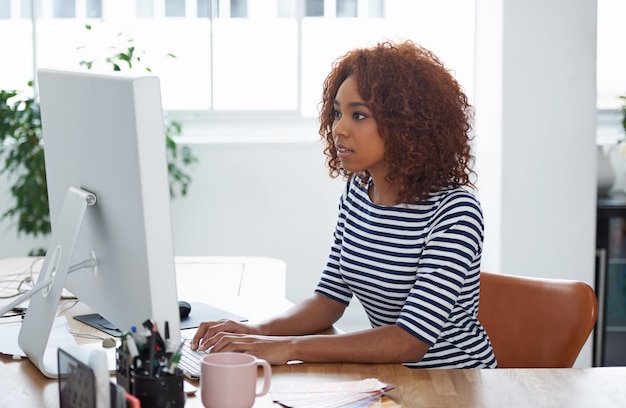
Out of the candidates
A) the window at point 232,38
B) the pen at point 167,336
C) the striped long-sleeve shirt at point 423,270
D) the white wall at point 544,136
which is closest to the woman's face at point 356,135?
the striped long-sleeve shirt at point 423,270

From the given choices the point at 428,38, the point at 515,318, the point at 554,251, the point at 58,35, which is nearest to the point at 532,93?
the point at 554,251

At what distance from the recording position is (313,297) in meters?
1.85

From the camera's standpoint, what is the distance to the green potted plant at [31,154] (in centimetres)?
378

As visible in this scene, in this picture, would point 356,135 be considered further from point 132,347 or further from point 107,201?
point 132,347

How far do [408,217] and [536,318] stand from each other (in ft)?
1.18

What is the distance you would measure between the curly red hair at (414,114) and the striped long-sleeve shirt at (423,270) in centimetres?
5

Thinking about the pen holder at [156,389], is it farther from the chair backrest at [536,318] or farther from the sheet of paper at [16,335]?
the chair backrest at [536,318]

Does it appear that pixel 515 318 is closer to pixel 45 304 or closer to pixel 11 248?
pixel 45 304

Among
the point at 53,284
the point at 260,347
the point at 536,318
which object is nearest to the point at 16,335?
the point at 53,284

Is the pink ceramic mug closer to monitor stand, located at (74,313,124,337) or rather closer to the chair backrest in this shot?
monitor stand, located at (74,313,124,337)

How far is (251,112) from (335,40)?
1.79ft

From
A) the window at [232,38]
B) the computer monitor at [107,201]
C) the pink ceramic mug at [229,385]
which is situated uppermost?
the window at [232,38]

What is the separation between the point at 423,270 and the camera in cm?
160

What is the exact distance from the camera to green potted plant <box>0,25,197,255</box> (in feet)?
12.4
